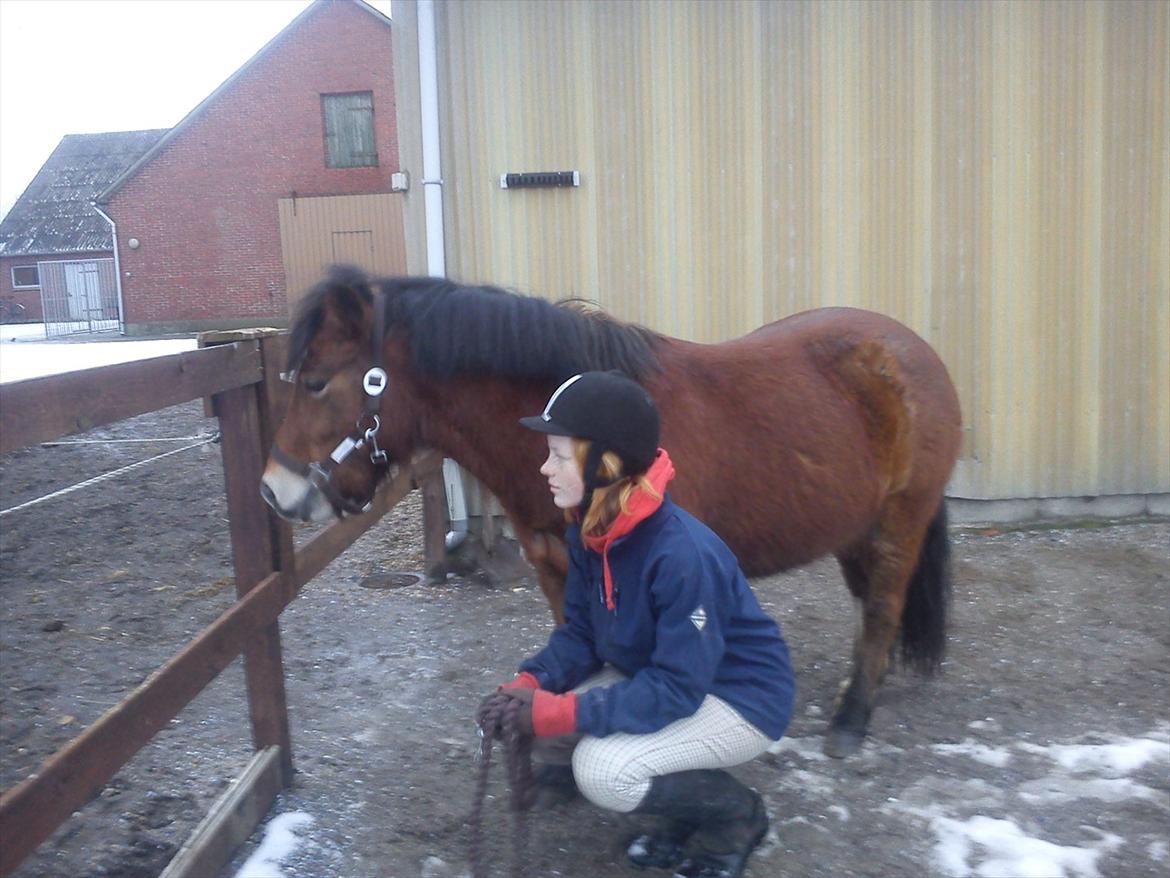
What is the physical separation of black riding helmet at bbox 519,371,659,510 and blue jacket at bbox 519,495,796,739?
0.16m

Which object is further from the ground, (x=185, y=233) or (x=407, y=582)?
(x=185, y=233)

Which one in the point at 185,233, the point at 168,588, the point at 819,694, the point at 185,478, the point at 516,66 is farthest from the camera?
the point at 185,233

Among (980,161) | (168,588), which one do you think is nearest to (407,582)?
(168,588)

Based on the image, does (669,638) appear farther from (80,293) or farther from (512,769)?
(80,293)

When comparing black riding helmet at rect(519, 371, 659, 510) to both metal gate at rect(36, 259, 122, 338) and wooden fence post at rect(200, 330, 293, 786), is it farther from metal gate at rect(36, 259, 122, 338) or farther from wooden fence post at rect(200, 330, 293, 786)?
metal gate at rect(36, 259, 122, 338)

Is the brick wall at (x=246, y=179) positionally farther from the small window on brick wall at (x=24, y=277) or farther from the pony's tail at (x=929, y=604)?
the pony's tail at (x=929, y=604)

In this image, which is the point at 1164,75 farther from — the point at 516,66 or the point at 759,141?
the point at 516,66

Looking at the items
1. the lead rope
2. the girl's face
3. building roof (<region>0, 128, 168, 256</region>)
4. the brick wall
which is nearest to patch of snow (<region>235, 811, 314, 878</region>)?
the lead rope

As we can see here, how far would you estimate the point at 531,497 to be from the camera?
119 inches

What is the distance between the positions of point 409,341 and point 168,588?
346 centimetres

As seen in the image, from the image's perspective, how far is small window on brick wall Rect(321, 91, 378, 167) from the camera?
28203mm

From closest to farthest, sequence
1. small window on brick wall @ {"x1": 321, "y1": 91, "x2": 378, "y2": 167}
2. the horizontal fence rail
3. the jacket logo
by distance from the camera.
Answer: the horizontal fence rail → the jacket logo → small window on brick wall @ {"x1": 321, "y1": 91, "x2": 378, "y2": 167}

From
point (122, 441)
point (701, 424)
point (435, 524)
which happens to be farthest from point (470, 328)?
point (122, 441)

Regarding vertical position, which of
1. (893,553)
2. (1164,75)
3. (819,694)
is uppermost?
(1164,75)
